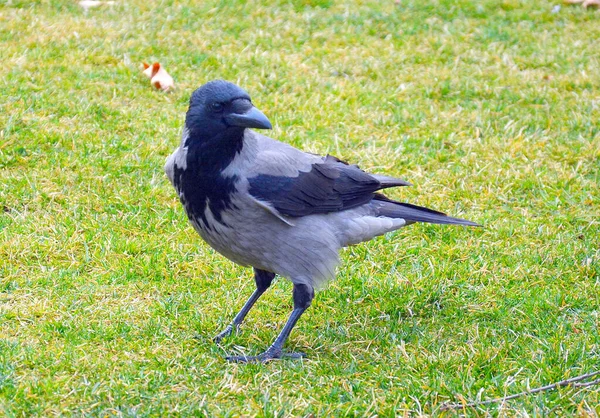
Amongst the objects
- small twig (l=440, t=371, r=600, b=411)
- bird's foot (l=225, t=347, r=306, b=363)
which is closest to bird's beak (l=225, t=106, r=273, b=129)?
bird's foot (l=225, t=347, r=306, b=363)

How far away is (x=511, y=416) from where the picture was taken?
3840 mm

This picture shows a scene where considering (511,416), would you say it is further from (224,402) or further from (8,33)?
(8,33)

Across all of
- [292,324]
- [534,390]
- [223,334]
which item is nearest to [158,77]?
[223,334]

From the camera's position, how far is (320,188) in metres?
4.66

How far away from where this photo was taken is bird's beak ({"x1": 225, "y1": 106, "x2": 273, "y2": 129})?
4141mm

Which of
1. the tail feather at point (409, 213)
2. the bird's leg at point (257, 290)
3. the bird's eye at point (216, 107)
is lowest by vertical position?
the bird's leg at point (257, 290)

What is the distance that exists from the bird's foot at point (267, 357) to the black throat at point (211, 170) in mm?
729

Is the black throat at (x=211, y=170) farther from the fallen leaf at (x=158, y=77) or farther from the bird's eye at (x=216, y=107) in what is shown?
the fallen leaf at (x=158, y=77)

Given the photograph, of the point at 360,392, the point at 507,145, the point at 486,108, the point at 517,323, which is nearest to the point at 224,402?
the point at 360,392

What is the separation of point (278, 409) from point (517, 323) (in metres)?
1.62

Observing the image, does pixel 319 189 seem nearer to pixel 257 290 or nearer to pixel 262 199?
pixel 262 199

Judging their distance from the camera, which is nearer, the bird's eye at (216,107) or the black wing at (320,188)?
the bird's eye at (216,107)

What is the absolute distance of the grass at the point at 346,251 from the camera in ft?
13.6

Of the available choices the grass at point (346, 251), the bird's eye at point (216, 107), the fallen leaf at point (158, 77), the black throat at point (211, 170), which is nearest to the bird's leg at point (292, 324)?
the grass at point (346, 251)
